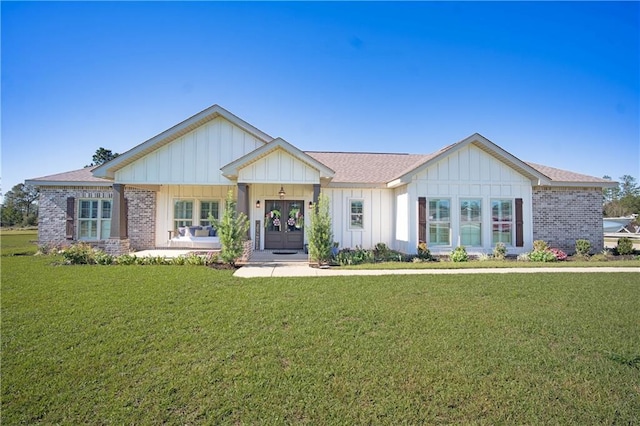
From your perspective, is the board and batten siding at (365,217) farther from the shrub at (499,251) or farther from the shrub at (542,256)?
the shrub at (542,256)

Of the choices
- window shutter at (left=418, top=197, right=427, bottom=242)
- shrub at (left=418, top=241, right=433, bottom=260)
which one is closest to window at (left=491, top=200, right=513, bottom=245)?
window shutter at (left=418, top=197, right=427, bottom=242)

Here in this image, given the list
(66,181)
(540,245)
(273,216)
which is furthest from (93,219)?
(540,245)

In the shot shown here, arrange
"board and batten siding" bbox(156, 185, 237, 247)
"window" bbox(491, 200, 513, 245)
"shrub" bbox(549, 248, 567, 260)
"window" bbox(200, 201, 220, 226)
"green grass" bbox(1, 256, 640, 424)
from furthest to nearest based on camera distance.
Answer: "window" bbox(200, 201, 220, 226), "board and batten siding" bbox(156, 185, 237, 247), "window" bbox(491, 200, 513, 245), "shrub" bbox(549, 248, 567, 260), "green grass" bbox(1, 256, 640, 424)

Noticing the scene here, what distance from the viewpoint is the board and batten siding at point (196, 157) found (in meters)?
12.2

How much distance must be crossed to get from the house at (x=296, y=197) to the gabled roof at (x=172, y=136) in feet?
0.13

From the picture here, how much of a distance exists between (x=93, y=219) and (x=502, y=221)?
59.9ft

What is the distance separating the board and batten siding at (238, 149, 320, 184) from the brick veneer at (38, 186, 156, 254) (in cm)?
644

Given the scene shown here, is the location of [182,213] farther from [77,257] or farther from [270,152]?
[270,152]

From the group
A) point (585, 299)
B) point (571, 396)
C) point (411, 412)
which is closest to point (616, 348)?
point (571, 396)

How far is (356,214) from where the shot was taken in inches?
542

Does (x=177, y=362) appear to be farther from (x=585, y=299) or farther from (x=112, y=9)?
(x=112, y=9)

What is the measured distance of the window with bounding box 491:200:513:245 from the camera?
12.7 m

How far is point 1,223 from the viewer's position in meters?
44.4

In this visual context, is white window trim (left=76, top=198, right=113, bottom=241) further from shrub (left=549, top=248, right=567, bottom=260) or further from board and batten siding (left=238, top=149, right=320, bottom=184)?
shrub (left=549, top=248, right=567, bottom=260)
